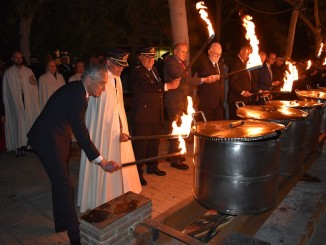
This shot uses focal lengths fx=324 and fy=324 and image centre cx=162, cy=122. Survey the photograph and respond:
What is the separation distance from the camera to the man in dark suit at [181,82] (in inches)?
220

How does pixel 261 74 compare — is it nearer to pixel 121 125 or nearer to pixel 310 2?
pixel 121 125

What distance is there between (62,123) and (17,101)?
4437 millimetres

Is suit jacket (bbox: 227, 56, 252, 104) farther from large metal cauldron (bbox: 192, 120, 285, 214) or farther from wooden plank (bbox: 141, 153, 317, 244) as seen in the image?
large metal cauldron (bbox: 192, 120, 285, 214)

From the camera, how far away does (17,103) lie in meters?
7.24

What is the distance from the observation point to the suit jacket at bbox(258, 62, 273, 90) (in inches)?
335

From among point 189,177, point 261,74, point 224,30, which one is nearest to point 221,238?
point 189,177

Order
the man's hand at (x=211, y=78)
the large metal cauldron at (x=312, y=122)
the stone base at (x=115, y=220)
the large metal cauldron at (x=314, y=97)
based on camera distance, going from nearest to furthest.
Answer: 1. the stone base at (x=115, y=220)
2. the large metal cauldron at (x=312, y=122)
3. the man's hand at (x=211, y=78)
4. the large metal cauldron at (x=314, y=97)

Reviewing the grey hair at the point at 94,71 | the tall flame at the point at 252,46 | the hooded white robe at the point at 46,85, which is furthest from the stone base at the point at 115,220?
the hooded white robe at the point at 46,85

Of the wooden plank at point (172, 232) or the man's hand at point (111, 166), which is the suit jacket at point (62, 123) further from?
the wooden plank at point (172, 232)

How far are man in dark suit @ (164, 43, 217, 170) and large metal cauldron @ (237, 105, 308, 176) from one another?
1.41 meters

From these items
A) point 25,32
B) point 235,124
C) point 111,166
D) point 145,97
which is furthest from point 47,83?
point 25,32

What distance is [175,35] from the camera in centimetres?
731

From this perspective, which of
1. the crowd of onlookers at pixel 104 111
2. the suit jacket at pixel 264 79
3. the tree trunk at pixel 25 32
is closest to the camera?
the crowd of onlookers at pixel 104 111

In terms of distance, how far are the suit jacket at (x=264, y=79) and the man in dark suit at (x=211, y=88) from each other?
2.43 m
